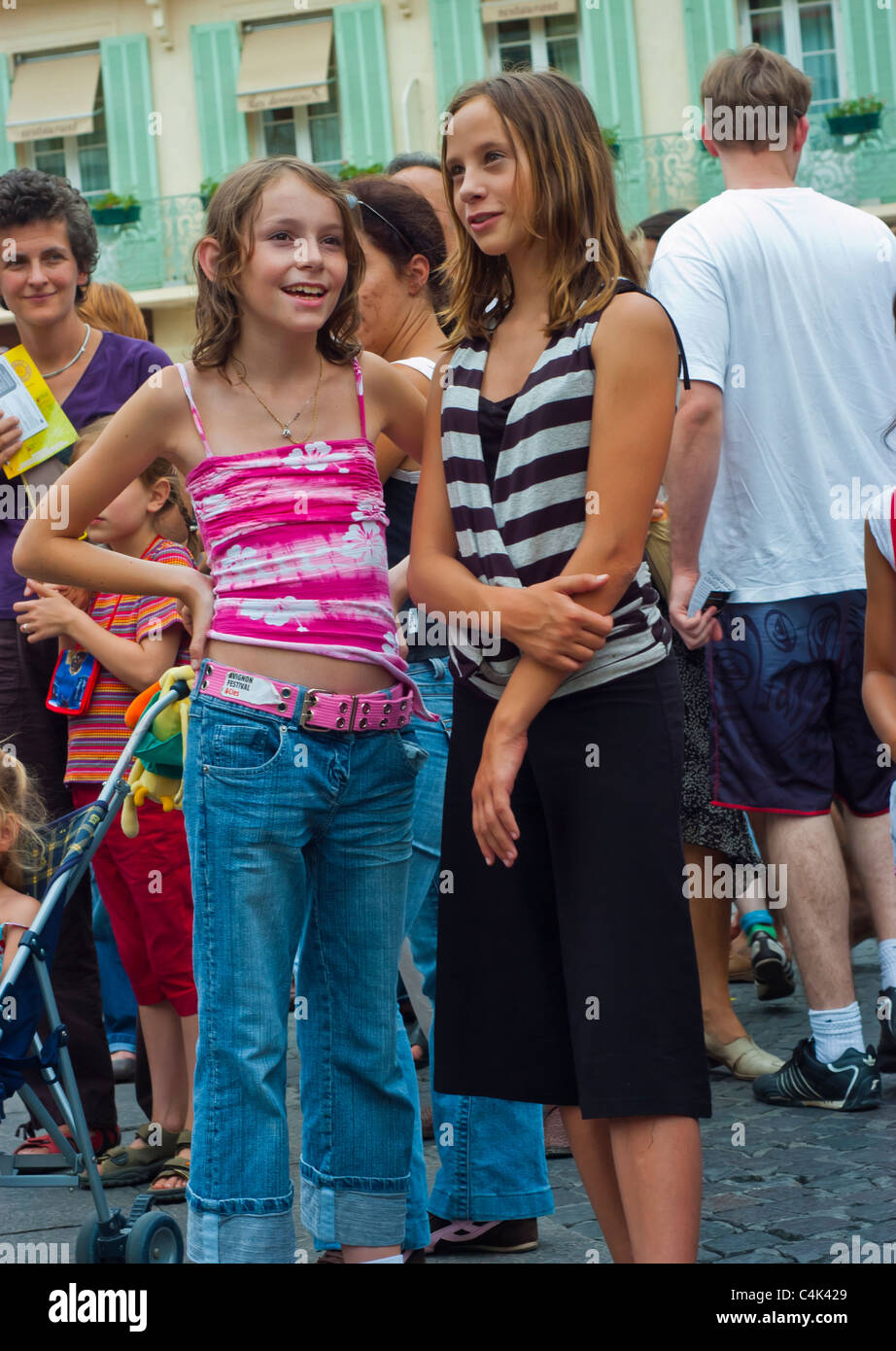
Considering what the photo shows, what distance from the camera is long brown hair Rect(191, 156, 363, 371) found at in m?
2.85

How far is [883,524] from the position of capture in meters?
2.87

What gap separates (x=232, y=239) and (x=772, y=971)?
11.3 ft

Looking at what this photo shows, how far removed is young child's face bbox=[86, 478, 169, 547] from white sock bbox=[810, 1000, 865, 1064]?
2.09 metres

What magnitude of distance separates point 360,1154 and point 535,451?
48.3 inches

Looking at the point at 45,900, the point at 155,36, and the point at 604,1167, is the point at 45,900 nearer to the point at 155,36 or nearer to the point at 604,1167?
the point at 604,1167

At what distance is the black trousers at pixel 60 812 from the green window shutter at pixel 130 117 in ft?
65.0

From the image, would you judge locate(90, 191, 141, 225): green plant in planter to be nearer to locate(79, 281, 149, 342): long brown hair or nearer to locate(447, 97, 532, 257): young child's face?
locate(79, 281, 149, 342): long brown hair

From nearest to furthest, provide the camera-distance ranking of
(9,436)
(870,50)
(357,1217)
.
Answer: (357,1217) → (9,436) → (870,50)

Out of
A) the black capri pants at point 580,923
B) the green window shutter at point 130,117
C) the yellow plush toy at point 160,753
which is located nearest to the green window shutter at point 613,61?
the green window shutter at point 130,117

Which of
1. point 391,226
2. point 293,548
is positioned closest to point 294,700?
point 293,548

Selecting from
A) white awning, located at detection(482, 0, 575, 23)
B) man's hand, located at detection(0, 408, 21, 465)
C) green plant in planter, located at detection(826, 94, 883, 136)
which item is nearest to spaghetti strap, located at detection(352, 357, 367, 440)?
man's hand, located at detection(0, 408, 21, 465)

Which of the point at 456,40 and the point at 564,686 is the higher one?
the point at 456,40

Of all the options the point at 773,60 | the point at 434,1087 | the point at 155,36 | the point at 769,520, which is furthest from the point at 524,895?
the point at 155,36

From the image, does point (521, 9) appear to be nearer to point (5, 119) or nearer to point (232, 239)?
point (5, 119)
